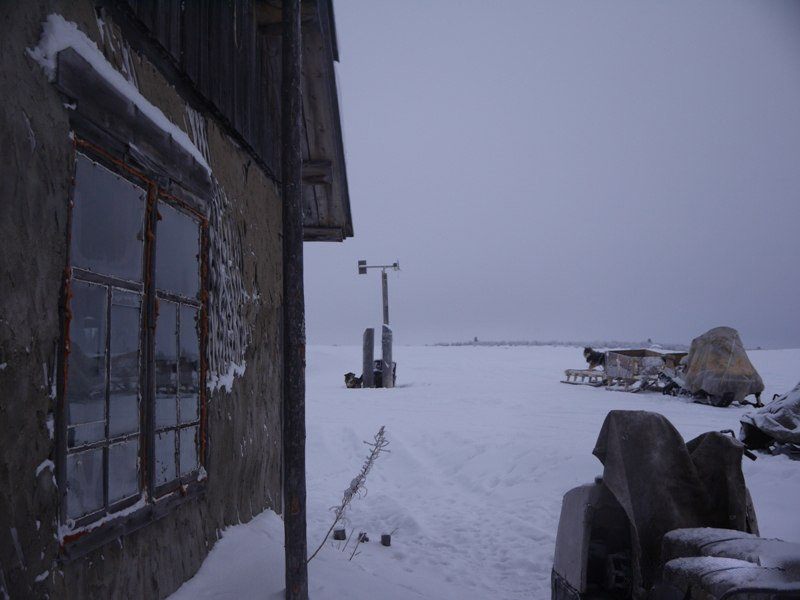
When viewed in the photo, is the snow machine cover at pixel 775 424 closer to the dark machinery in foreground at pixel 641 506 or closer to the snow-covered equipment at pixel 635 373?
the dark machinery in foreground at pixel 641 506

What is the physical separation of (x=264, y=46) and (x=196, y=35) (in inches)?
75.9

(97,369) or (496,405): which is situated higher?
(97,369)

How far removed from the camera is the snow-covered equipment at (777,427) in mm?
8508

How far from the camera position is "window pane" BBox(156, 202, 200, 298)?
3.35 metres

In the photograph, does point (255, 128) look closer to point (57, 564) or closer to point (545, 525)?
point (57, 564)

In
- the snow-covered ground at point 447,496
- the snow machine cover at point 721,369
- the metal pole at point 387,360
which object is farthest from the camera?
the metal pole at point 387,360

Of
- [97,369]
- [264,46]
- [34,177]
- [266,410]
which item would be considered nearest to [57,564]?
[97,369]

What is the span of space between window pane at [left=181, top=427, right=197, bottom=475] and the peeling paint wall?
210 millimetres

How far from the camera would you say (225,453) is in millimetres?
4254

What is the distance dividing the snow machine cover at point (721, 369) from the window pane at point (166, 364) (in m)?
16.3

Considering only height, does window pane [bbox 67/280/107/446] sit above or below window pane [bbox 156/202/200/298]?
below

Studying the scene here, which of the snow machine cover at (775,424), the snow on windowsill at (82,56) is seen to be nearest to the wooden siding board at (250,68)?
the snow on windowsill at (82,56)

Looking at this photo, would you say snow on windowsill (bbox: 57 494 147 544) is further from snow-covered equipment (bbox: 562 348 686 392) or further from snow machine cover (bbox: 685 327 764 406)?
snow-covered equipment (bbox: 562 348 686 392)

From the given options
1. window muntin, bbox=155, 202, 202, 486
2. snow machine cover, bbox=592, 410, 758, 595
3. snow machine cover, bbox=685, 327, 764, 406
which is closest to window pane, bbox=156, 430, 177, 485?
window muntin, bbox=155, 202, 202, 486
